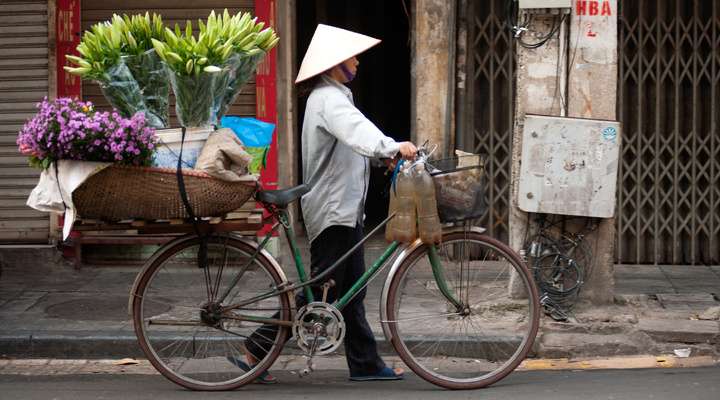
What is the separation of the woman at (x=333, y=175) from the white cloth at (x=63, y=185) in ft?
3.68

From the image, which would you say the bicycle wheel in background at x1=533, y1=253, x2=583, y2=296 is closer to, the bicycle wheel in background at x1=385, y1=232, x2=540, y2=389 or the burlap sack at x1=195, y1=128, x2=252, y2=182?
the bicycle wheel in background at x1=385, y1=232, x2=540, y2=389

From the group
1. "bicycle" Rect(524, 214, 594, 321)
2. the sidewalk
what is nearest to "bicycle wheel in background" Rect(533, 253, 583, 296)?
"bicycle" Rect(524, 214, 594, 321)

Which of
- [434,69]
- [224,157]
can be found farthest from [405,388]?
[434,69]

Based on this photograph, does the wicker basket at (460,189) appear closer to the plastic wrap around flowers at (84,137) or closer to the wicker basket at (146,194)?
the wicker basket at (146,194)

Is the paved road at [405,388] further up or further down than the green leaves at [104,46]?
further down

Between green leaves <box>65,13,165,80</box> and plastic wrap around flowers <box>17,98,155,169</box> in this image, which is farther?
green leaves <box>65,13,165,80</box>

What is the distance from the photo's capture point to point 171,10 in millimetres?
9516

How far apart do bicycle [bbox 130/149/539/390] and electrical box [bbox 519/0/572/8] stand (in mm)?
2137

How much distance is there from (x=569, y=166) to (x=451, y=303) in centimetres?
187

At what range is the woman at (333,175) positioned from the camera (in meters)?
5.62

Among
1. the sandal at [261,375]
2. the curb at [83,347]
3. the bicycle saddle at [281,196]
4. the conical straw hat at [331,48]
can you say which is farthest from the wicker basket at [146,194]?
the curb at [83,347]

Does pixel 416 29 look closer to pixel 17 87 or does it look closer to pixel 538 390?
pixel 17 87

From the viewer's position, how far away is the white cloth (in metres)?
5.13

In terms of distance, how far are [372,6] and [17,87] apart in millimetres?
4290
